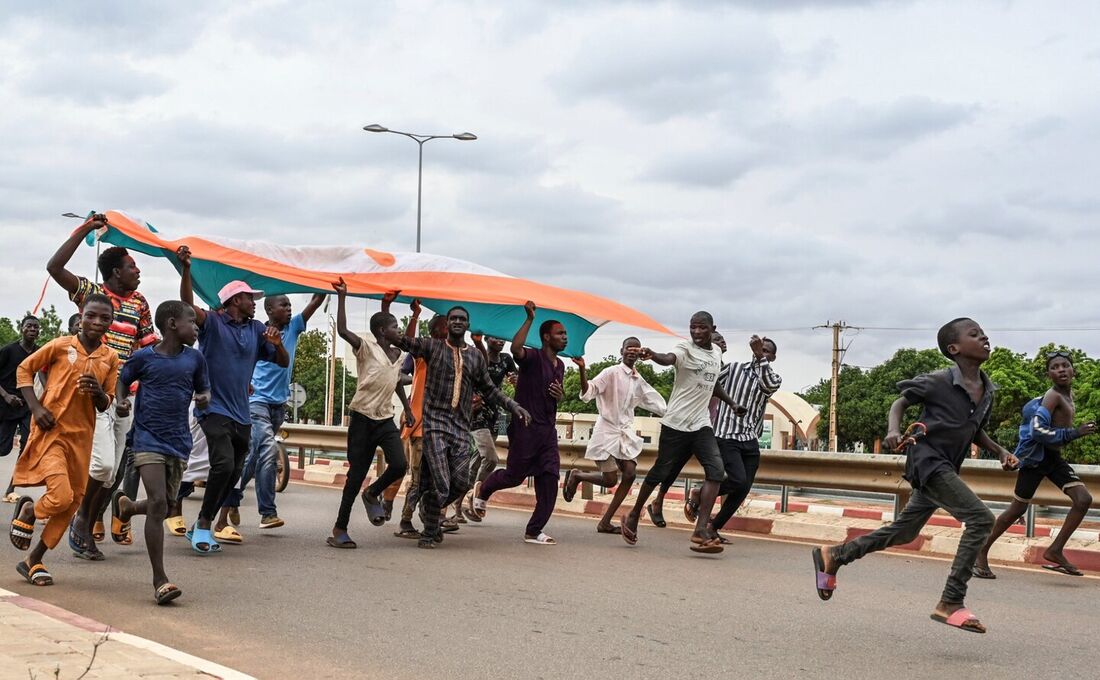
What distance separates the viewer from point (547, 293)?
1247 centimetres

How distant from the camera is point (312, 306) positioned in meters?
11.6

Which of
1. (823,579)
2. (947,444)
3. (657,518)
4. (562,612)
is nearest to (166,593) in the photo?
(562,612)

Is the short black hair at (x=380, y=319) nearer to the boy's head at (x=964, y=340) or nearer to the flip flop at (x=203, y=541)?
the flip flop at (x=203, y=541)

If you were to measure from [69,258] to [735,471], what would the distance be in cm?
628

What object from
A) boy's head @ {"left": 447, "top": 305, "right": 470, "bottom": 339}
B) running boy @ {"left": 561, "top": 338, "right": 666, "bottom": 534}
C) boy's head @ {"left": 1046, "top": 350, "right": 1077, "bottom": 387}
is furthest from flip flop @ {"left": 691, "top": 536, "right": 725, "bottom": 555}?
boy's head @ {"left": 1046, "top": 350, "right": 1077, "bottom": 387}

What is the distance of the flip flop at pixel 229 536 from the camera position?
411 inches

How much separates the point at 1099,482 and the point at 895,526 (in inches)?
187

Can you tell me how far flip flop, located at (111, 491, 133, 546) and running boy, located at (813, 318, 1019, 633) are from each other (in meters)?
5.49

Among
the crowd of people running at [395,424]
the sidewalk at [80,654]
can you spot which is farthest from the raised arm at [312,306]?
the sidewalk at [80,654]

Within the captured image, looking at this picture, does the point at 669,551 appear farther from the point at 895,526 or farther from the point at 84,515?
the point at 84,515

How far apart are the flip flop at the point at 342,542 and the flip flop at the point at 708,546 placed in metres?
2.81

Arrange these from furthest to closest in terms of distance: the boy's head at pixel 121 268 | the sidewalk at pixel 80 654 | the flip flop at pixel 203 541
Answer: the flip flop at pixel 203 541, the boy's head at pixel 121 268, the sidewalk at pixel 80 654

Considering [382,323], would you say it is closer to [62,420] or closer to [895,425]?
[62,420]

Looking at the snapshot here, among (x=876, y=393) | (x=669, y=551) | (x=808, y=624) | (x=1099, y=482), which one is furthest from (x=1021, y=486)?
(x=876, y=393)
